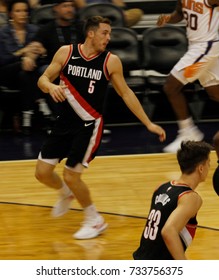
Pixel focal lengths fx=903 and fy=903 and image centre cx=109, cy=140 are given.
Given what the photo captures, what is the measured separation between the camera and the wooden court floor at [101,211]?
703 centimetres

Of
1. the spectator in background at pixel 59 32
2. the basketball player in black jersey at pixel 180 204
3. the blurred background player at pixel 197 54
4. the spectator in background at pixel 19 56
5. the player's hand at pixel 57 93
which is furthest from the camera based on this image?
the spectator in background at pixel 19 56

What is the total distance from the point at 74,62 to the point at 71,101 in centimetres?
32

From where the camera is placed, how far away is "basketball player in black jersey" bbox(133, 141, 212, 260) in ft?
17.3

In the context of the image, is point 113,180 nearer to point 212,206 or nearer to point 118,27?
point 212,206

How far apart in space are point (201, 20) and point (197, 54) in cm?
38

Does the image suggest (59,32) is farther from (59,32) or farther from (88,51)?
(88,51)

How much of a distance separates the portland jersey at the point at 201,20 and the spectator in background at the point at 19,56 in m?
2.03

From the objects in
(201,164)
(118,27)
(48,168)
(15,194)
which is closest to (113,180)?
(15,194)

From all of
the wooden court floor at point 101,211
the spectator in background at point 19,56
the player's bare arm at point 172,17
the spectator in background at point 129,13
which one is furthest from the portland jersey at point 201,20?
the spectator in background at point 129,13

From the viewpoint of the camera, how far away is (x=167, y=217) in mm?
5324

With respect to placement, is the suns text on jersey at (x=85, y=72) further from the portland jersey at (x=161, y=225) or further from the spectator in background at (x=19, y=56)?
the spectator in background at (x=19, y=56)

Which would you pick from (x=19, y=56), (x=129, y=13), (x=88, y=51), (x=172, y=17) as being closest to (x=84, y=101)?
(x=88, y=51)

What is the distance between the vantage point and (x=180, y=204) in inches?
206

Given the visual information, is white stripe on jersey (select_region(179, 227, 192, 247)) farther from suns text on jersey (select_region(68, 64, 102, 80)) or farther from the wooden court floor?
suns text on jersey (select_region(68, 64, 102, 80))
